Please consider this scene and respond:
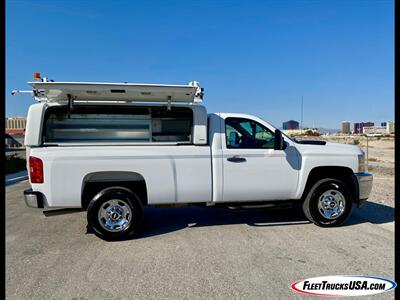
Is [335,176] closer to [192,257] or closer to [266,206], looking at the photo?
[266,206]

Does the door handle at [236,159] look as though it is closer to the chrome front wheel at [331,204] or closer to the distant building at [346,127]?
the chrome front wheel at [331,204]

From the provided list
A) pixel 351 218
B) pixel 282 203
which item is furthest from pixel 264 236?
pixel 351 218

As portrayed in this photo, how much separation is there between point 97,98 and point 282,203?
3.63 meters

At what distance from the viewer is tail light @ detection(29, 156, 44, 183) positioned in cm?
410

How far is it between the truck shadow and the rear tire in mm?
304

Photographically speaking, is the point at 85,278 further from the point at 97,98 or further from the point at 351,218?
the point at 351,218

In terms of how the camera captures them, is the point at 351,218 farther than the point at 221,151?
Yes

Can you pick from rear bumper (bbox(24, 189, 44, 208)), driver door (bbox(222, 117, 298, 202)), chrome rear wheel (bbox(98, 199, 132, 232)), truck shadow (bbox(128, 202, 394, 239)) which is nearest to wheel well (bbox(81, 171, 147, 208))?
chrome rear wheel (bbox(98, 199, 132, 232))

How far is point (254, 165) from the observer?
4723 millimetres

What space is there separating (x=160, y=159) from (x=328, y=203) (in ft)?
9.98

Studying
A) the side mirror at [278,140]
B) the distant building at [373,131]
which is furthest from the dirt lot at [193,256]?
the distant building at [373,131]

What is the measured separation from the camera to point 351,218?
536 cm

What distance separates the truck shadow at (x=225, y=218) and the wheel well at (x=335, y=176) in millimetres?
623

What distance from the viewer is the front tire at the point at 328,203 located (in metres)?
4.85
